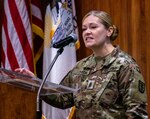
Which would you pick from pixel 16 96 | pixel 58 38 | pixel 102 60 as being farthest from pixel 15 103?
pixel 58 38

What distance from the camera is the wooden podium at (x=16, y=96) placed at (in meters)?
1.59

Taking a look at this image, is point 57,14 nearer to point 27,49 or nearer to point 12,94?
point 27,49

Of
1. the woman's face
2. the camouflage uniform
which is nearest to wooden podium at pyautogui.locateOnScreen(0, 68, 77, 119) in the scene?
the camouflage uniform

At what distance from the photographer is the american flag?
9.98ft

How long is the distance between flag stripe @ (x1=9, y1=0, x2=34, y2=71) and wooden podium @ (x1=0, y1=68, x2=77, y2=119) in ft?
4.35

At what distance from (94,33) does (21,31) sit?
1.06 m

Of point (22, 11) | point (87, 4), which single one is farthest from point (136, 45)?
point (22, 11)

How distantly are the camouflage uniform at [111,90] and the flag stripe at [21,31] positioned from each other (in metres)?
0.88

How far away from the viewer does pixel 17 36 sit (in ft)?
10.0

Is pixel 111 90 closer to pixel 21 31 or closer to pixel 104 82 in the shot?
pixel 104 82

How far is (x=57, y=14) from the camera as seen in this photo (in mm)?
3057

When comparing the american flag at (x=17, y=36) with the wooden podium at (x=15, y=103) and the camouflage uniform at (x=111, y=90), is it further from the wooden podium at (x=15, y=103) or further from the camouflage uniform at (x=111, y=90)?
the wooden podium at (x=15, y=103)

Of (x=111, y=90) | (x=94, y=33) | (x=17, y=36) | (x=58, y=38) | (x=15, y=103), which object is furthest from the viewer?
(x=17, y=36)

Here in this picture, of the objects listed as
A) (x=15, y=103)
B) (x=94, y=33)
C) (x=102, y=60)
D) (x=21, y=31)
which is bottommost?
(x=15, y=103)
